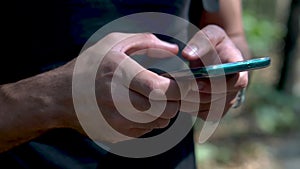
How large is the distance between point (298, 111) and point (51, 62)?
3732 mm

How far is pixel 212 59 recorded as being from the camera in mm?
1190

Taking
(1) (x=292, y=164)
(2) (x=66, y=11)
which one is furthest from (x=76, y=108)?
(1) (x=292, y=164)

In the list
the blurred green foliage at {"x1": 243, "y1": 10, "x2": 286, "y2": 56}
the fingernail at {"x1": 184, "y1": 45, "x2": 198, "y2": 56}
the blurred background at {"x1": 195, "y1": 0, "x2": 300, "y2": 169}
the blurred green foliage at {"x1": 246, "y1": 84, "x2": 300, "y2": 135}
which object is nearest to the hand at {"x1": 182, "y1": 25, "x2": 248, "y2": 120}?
the fingernail at {"x1": 184, "y1": 45, "x2": 198, "y2": 56}

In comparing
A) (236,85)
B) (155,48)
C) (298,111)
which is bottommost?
(298,111)

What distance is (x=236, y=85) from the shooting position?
115 cm

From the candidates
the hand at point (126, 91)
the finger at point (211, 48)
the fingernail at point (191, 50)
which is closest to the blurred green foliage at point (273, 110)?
the finger at point (211, 48)

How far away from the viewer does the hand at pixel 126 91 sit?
984 mm

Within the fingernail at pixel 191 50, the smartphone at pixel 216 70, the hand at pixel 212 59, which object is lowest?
the hand at pixel 212 59

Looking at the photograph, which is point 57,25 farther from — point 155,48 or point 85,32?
point 155,48

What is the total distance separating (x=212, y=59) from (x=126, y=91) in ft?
0.83

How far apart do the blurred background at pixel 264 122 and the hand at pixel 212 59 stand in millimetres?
2520

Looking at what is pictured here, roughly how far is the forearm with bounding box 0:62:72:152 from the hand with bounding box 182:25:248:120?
7.8 inches

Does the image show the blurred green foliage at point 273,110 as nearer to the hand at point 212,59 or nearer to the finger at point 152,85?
the hand at point 212,59

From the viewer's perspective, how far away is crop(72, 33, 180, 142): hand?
98cm
